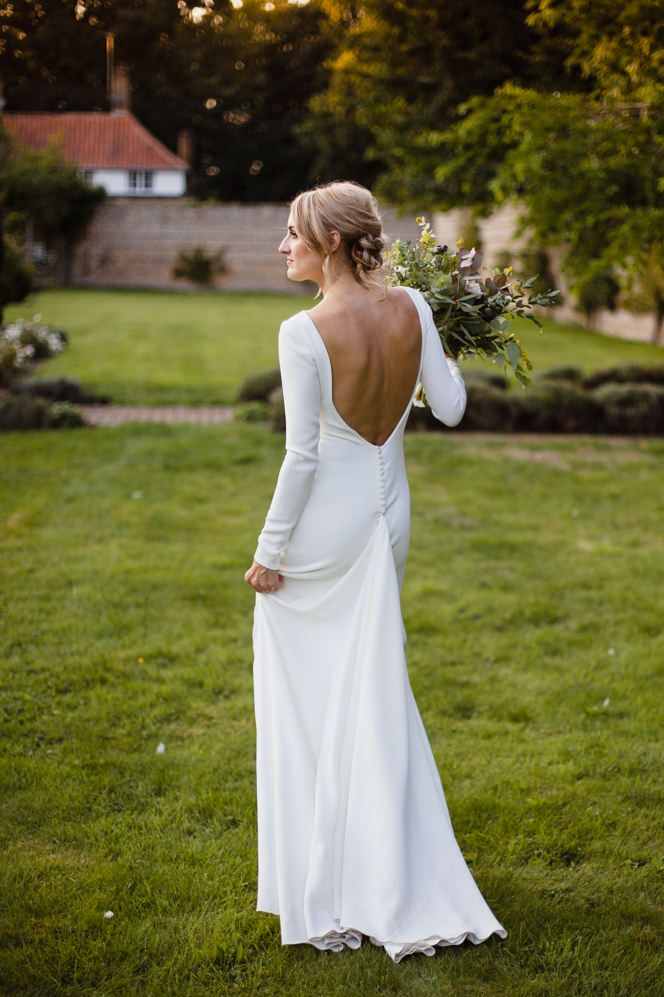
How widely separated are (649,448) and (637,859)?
294 inches

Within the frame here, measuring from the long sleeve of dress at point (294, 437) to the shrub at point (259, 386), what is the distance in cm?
960

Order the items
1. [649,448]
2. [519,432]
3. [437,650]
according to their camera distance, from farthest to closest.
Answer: [519,432] → [649,448] → [437,650]

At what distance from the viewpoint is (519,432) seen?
1127 cm

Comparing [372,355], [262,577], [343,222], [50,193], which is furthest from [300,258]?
[50,193]

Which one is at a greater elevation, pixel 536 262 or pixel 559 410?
pixel 536 262

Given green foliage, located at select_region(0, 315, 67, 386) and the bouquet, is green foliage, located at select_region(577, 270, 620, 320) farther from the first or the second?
the bouquet

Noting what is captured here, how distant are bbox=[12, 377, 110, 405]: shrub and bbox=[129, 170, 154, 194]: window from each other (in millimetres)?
33505

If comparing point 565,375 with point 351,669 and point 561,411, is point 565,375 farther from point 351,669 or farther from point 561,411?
point 351,669

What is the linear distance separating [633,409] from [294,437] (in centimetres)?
911

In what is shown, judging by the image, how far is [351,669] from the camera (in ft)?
9.87

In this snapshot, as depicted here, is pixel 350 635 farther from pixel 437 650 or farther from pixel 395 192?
pixel 395 192

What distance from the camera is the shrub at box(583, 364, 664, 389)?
1276 cm

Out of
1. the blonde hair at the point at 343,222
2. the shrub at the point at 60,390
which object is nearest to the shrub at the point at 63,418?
the shrub at the point at 60,390

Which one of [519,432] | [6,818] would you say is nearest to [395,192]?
[519,432]
